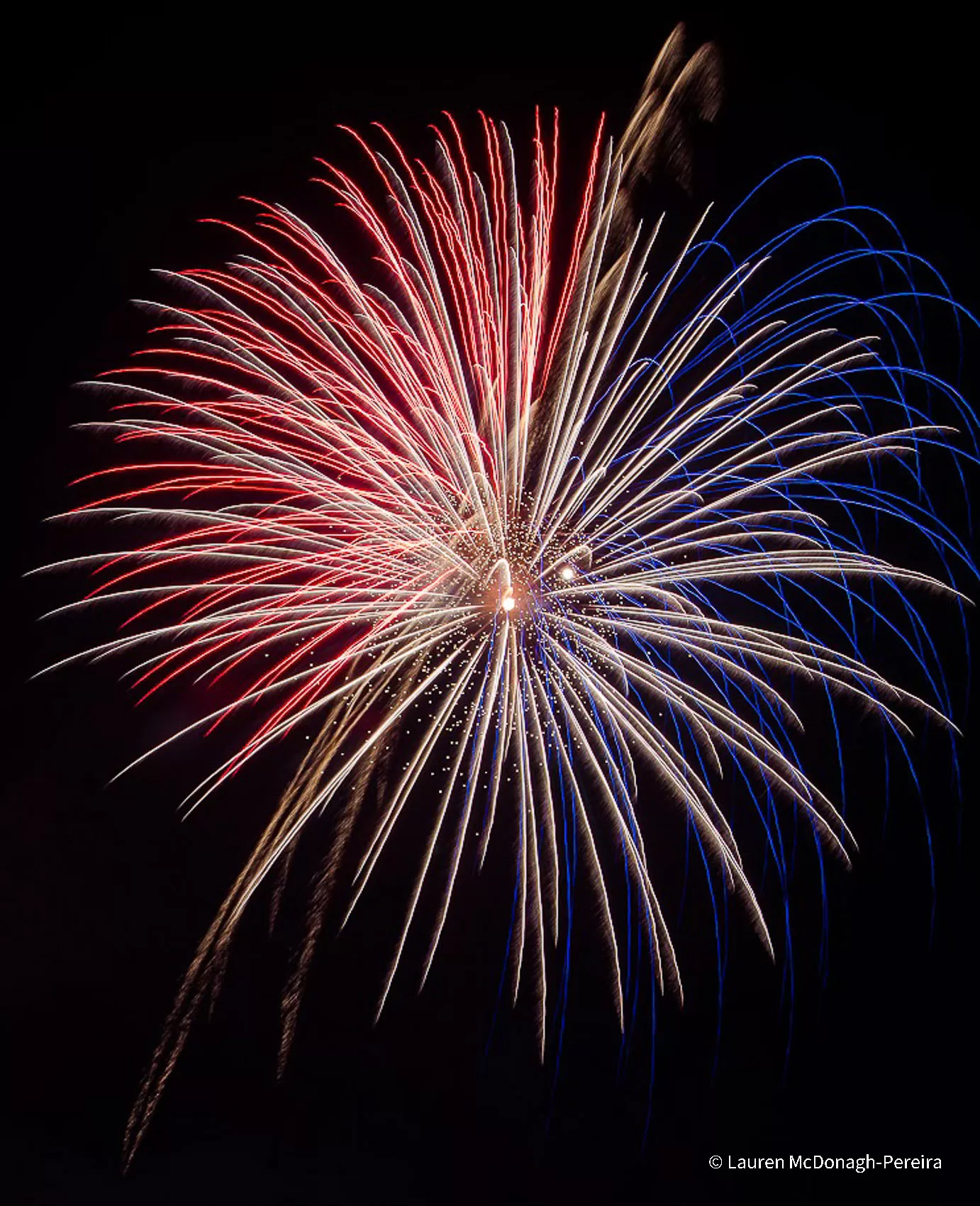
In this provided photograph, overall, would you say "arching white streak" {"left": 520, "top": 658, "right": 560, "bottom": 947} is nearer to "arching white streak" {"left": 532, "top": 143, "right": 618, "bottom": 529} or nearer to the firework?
the firework

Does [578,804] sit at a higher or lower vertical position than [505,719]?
lower

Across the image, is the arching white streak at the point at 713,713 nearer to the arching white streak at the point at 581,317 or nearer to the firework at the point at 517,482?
the firework at the point at 517,482

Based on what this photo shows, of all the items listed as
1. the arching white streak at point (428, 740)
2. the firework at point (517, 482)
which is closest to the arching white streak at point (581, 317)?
the firework at point (517, 482)

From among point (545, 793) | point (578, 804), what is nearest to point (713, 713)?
point (578, 804)

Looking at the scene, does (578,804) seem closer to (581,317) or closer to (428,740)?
(428,740)

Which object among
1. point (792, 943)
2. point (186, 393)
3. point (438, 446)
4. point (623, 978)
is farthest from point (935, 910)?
point (186, 393)

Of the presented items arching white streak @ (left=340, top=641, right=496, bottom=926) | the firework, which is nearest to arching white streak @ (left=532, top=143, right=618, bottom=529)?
the firework

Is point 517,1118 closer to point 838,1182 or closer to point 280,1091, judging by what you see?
point 280,1091

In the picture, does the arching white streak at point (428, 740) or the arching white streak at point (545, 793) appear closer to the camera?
the arching white streak at point (428, 740)

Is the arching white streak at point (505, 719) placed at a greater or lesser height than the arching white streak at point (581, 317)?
lesser

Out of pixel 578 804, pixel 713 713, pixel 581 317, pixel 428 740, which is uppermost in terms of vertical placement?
pixel 581 317

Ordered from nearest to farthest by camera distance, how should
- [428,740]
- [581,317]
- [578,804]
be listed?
[581,317] < [428,740] < [578,804]
